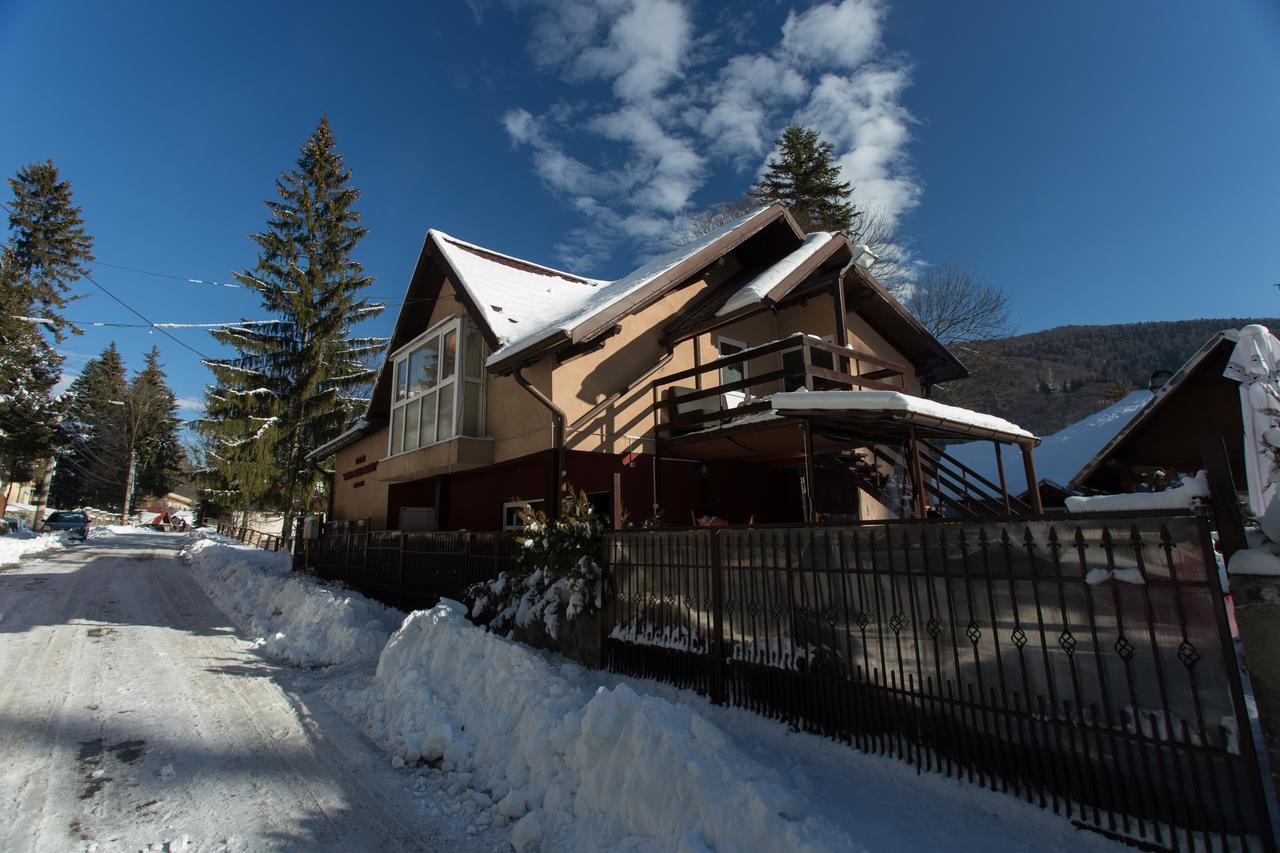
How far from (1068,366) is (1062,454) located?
81.6m

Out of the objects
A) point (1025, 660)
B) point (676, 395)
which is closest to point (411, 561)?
point (676, 395)

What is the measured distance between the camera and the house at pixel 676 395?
32.4 feet

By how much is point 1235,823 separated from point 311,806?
5616 mm

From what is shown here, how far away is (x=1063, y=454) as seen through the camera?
18688 mm

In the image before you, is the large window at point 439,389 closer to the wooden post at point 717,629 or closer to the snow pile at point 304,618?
the snow pile at point 304,618

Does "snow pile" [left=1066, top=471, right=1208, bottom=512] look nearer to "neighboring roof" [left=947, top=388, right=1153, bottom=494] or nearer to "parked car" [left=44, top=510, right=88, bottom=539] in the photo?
"neighboring roof" [left=947, top=388, right=1153, bottom=494]

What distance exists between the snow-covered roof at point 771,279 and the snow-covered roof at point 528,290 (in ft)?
A: 4.20

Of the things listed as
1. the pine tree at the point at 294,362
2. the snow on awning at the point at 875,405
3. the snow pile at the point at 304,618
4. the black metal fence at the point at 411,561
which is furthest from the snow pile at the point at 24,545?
the snow on awning at the point at 875,405

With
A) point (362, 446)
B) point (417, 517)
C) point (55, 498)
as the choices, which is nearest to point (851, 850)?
point (417, 517)

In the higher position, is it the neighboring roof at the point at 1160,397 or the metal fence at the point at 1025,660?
the neighboring roof at the point at 1160,397

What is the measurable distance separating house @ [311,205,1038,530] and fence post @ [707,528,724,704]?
2.10 m

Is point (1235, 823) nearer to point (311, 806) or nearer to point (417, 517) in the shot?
point (311, 806)

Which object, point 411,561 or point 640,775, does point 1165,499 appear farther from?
point 411,561

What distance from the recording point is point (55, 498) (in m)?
62.0
